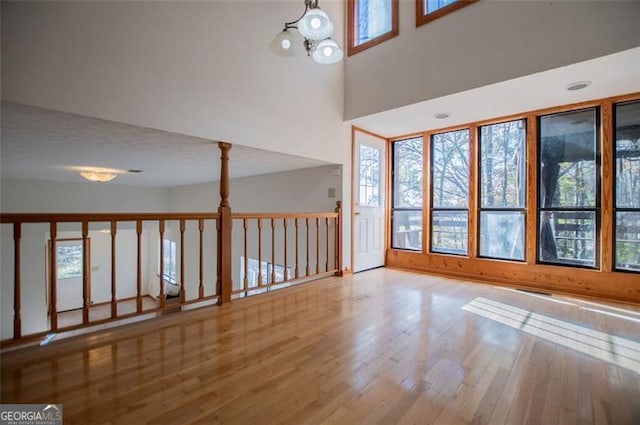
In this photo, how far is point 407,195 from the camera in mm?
4969

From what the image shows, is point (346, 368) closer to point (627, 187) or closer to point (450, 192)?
point (450, 192)

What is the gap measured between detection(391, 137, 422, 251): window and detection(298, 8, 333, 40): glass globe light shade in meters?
3.15

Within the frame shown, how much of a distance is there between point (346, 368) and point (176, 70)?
2.85 m

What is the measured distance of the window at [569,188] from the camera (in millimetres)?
3441

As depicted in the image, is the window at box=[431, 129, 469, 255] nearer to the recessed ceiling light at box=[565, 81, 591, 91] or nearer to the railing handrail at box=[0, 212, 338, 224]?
the recessed ceiling light at box=[565, 81, 591, 91]

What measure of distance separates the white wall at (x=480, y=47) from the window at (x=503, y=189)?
1.30 meters

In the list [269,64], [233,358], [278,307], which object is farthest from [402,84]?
[233,358]

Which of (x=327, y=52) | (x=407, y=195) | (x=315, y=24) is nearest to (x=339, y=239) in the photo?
(x=407, y=195)

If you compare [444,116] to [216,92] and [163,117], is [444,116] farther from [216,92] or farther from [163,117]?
[163,117]

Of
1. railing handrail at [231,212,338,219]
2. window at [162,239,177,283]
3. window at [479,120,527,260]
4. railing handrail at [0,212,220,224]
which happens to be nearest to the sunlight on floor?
window at [479,120,527,260]

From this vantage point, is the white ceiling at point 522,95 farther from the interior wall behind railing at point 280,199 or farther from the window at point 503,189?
the interior wall behind railing at point 280,199

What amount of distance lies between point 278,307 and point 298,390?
1.40m

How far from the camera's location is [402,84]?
12.2ft

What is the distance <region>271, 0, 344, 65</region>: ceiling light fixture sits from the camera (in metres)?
2.13
